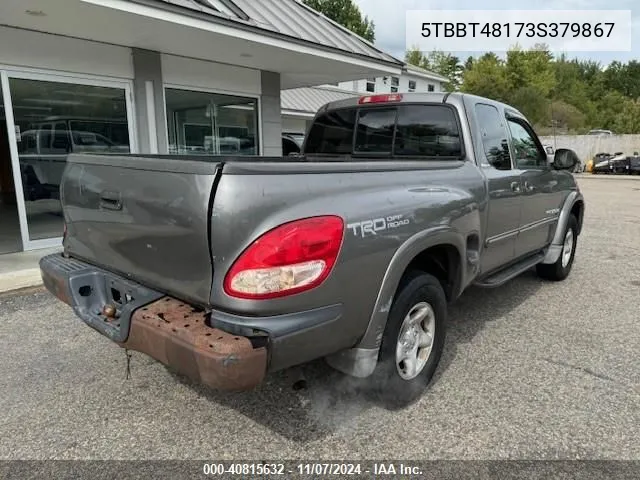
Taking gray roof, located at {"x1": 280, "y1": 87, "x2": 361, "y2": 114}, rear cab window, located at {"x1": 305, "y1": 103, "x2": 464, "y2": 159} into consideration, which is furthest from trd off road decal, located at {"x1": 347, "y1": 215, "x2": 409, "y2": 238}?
gray roof, located at {"x1": 280, "y1": 87, "x2": 361, "y2": 114}

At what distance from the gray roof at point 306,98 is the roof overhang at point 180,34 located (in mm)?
7679

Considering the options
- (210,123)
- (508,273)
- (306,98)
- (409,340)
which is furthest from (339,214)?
(306,98)

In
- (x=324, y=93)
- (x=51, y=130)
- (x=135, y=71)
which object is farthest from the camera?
(x=324, y=93)

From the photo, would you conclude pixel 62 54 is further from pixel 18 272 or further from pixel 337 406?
pixel 337 406

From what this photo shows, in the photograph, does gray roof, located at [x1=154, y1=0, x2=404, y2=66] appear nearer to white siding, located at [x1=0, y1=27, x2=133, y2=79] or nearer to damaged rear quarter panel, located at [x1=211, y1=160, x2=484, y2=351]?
white siding, located at [x1=0, y1=27, x2=133, y2=79]

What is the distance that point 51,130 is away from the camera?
282 inches

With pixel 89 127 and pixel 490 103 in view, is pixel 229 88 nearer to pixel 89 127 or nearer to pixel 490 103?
pixel 89 127

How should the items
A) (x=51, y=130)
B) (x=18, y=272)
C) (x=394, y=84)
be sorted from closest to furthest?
1. (x=18, y=272)
2. (x=51, y=130)
3. (x=394, y=84)

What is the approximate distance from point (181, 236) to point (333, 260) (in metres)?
0.73

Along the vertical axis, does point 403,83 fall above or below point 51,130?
above

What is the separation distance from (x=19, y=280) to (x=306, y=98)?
16.9 meters

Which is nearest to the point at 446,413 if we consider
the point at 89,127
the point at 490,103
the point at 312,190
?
the point at 312,190

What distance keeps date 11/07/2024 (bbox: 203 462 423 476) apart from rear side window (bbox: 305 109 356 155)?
9.15 ft

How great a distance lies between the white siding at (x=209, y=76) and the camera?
8320 mm
